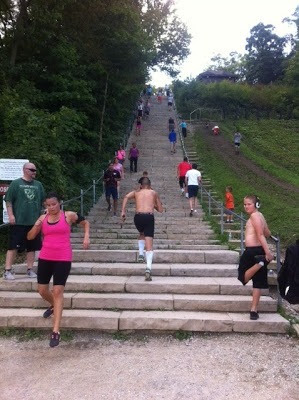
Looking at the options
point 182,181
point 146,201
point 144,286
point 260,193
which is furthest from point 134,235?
point 260,193

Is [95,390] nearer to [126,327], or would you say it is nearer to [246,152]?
[126,327]

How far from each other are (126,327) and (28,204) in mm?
2460

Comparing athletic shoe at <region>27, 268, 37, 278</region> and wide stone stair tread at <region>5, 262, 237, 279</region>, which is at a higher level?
wide stone stair tread at <region>5, 262, 237, 279</region>

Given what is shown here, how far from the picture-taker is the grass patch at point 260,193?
1090cm

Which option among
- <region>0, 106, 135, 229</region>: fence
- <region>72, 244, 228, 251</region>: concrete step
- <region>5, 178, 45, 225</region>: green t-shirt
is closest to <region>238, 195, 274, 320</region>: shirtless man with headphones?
<region>72, 244, 228, 251</region>: concrete step

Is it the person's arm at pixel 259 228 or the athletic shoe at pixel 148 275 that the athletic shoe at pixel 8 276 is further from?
the person's arm at pixel 259 228

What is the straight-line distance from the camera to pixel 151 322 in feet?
16.7

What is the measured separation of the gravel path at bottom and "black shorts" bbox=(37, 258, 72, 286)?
31.9 inches

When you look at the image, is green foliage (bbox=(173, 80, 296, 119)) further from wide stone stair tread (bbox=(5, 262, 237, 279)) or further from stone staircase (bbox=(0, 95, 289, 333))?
wide stone stair tread (bbox=(5, 262, 237, 279))

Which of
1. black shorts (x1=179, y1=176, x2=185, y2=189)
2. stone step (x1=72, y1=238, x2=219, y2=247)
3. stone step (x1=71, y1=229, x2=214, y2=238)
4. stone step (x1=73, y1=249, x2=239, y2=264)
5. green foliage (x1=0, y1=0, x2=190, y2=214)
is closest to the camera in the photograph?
stone step (x1=73, y1=249, x2=239, y2=264)

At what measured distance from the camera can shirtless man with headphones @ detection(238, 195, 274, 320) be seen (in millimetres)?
5158

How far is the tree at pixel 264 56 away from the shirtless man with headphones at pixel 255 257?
153 ft

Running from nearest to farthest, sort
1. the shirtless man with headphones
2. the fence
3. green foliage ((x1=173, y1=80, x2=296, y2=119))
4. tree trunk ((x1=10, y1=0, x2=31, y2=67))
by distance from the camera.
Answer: the shirtless man with headphones < the fence < tree trunk ((x1=10, y1=0, x2=31, y2=67)) < green foliage ((x1=173, y1=80, x2=296, y2=119))

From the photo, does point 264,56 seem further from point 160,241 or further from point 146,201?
point 146,201
